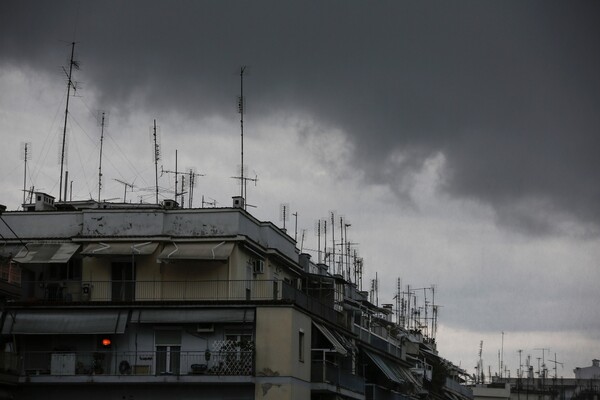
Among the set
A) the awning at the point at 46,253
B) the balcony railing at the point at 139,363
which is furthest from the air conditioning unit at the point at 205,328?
the awning at the point at 46,253

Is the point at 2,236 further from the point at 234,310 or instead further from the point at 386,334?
the point at 386,334

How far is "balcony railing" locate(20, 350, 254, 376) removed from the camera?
53688mm

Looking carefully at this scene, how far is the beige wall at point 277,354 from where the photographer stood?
53719mm

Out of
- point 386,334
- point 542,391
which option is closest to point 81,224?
point 386,334

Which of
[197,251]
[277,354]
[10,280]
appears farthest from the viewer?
[10,280]

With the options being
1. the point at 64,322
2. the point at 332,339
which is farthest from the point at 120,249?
the point at 332,339

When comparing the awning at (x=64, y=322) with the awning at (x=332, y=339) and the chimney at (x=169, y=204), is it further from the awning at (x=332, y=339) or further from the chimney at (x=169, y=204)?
the awning at (x=332, y=339)

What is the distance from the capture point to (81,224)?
58938mm

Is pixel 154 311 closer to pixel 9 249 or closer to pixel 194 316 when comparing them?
pixel 194 316

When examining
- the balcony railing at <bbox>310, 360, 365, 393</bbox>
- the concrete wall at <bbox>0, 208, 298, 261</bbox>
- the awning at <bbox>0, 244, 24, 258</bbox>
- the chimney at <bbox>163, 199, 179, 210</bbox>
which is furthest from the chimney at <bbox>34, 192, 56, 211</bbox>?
the balcony railing at <bbox>310, 360, 365, 393</bbox>

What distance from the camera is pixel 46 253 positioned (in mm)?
57656

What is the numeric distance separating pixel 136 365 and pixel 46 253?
7.57 meters

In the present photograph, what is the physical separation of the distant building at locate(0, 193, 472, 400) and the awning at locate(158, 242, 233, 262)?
0.08 m

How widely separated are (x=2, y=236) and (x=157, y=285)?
28.5 ft
